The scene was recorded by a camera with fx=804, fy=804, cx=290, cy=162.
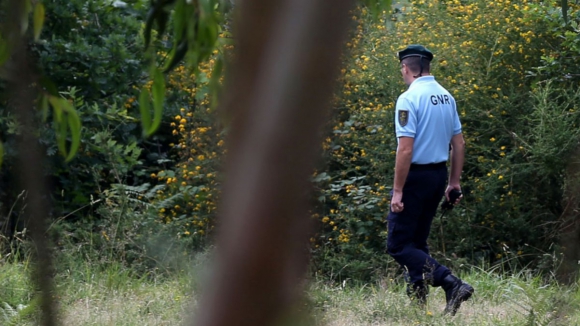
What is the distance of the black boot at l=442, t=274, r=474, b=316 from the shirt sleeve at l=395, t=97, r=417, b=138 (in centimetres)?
93

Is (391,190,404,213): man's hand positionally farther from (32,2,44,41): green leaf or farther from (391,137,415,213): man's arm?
(32,2,44,41): green leaf

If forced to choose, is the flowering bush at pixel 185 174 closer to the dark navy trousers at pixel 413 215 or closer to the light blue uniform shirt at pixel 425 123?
the dark navy trousers at pixel 413 215

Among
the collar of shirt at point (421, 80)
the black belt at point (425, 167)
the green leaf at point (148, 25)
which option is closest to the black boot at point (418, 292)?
the black belt at point (425, 167)

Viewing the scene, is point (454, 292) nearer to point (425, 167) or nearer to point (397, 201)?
point (397, 201)

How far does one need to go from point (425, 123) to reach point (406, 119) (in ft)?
0.42

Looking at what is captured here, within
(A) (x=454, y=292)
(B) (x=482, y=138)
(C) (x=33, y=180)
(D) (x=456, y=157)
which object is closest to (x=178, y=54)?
(C) (x=33, y=180)

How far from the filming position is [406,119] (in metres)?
5.09

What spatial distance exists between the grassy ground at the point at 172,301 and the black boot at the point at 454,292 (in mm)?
62

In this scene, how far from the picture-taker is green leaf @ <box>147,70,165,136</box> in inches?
71.7

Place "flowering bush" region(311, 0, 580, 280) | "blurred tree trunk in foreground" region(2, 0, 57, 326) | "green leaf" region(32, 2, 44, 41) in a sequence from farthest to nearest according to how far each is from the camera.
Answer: "flowering bush" region(311, 0, 580, 280)
"green leaf" region(32, 2, 44, 41)
"blurred tree trunk in foreground" region(2, 0, 57, 326)

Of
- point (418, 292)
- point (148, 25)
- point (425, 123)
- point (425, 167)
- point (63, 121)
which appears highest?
point (148, 25)

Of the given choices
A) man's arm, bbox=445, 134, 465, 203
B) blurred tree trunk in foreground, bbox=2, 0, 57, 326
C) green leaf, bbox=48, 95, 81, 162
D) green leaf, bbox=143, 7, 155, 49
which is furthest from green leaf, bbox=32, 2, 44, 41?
man's arm, bbox=445, 134, 465, 203

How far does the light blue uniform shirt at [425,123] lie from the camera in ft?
16.8

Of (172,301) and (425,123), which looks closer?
(172,301)
